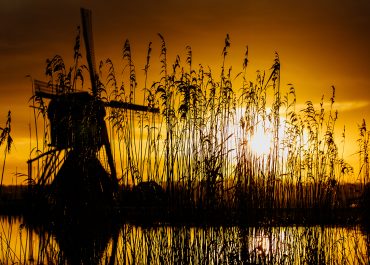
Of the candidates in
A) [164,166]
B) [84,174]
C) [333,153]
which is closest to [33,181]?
[84,174]

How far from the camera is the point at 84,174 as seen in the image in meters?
6.78

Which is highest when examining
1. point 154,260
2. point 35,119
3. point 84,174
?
point 35,119

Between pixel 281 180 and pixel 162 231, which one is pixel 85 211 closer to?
pixel 162 231

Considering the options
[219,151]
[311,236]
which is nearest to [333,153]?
[311,236]

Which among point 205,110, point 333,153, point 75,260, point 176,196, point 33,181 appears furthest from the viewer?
point 333,153

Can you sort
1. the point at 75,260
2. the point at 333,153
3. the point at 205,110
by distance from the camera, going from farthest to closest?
the point at 333,153
the point at 205,110
the point at 75,260

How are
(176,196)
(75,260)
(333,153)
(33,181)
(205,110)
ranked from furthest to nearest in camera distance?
(333,153) < (205,110) < (176,196) < (33,181) < (75,260)

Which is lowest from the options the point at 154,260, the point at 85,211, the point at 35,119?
the point at 154,260

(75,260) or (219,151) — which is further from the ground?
(219,151)

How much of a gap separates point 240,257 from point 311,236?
1.28 meters

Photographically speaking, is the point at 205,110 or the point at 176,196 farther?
the point at 205,110

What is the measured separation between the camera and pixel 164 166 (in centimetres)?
684

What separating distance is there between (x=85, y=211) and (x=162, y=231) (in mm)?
1399

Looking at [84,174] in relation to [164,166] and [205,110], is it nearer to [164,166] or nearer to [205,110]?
[164,166]
